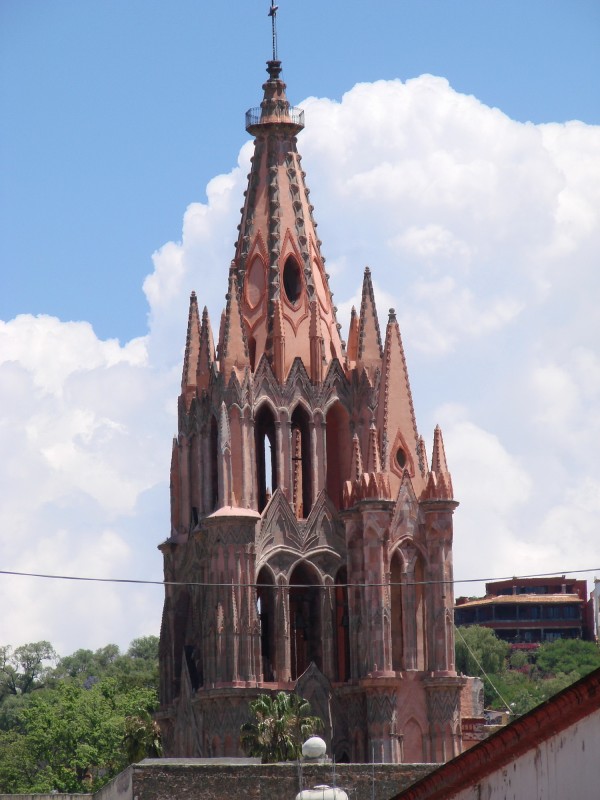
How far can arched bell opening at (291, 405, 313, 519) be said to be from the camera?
303 ft

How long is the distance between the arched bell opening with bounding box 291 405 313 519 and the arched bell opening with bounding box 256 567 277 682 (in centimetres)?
300

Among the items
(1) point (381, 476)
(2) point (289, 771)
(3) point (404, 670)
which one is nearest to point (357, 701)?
(3) point (404, 670)

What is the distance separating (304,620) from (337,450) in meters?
6.76

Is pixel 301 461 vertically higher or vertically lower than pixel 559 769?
higher

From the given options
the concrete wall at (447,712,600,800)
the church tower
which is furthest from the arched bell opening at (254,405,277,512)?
the concrete wall at (447,712,600,800)

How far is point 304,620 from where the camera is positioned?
93000 mm

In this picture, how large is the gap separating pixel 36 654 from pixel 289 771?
118m

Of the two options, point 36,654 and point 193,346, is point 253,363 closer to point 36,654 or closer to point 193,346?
point 193,346

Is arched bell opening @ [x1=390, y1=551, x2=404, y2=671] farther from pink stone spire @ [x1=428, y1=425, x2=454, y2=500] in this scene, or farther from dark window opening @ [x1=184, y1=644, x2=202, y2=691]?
dark window opening @ [x1=184, y1=644, x2=202, y2=691]

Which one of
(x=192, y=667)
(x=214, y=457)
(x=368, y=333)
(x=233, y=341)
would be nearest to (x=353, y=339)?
(x=368, y=333)

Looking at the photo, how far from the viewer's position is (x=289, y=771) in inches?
2292

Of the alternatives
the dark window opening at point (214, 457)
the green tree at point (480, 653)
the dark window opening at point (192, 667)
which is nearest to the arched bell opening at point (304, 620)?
the dark window opening at point (192, 667)

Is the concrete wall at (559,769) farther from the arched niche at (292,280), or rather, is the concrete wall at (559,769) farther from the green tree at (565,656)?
the green tree at (565,656)

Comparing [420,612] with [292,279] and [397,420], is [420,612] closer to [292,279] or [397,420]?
[397,420]
